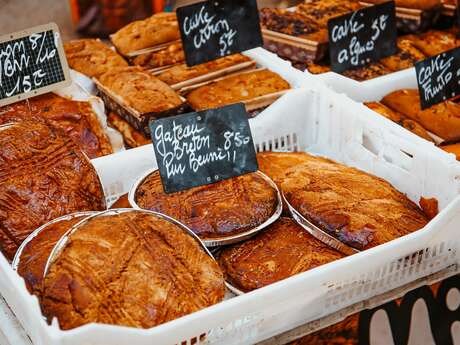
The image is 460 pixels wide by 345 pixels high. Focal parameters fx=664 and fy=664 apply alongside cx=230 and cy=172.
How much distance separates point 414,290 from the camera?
1.81 m

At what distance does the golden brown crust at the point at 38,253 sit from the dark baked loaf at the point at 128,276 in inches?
4.4

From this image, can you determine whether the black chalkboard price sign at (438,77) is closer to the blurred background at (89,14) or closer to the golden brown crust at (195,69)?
the golden brown crust at (195,69)

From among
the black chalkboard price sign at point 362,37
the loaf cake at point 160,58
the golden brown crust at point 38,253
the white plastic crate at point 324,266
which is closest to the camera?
the white plastic crate at point 324,266

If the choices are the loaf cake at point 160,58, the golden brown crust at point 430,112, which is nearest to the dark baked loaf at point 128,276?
the golden brown crust at point 430,112

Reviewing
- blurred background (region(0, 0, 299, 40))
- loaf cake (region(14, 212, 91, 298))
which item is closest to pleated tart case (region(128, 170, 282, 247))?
loaf cake (region(14, 212, 91, 298))

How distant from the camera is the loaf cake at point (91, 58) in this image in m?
2.98

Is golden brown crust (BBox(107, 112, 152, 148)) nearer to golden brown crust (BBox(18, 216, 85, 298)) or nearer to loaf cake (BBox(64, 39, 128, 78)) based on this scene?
loaf cake (BBox(64, 39, 128, 78))

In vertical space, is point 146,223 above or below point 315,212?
above

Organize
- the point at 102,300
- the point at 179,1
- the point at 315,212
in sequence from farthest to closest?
the point at 179,1, the point at 315,212, the point at 102,300

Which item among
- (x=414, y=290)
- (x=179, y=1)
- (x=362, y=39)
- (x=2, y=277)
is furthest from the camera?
(x=179, y=1)

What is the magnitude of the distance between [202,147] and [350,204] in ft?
1.58

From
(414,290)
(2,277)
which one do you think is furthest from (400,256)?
(2,277)

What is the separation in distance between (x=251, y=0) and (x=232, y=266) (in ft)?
4.60

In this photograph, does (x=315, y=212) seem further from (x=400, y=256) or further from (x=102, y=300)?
(x=102, y=300)
